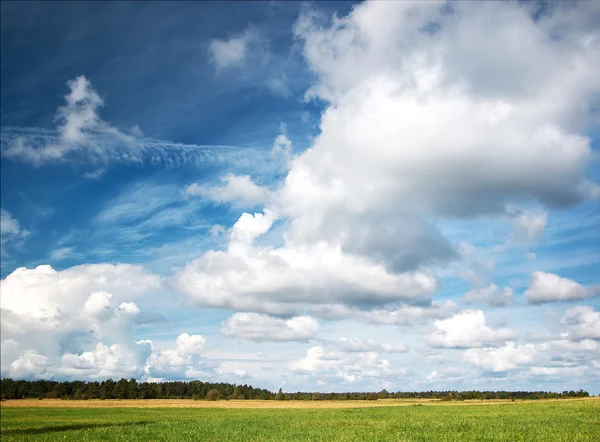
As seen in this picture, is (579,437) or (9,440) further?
(9,440)

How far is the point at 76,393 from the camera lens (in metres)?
194

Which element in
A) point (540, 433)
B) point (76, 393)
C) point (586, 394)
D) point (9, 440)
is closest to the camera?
point (540, 433)

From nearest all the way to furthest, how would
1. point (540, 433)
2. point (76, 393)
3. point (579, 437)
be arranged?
point (579, 437) → point (540, 433) → point (76, 393)

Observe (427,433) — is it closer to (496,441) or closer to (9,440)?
(496,441)

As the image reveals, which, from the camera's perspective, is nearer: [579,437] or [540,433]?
[579,437]

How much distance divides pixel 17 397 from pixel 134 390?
5324 centimetres

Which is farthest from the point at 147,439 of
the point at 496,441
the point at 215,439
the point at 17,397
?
the point at 17,397

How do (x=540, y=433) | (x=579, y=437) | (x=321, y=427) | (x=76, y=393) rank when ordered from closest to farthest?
(x=579, y=437) → (x=540, y=433) → (x=321, y=427) → (x=76, y=393)

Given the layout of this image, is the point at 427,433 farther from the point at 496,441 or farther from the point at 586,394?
the point at 586,394

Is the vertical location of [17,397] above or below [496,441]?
below

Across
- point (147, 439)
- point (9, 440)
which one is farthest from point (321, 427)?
point (9, 440)

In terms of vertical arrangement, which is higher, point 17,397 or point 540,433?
point 540,433

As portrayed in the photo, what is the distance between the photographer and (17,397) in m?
199

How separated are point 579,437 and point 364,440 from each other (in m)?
14.2
